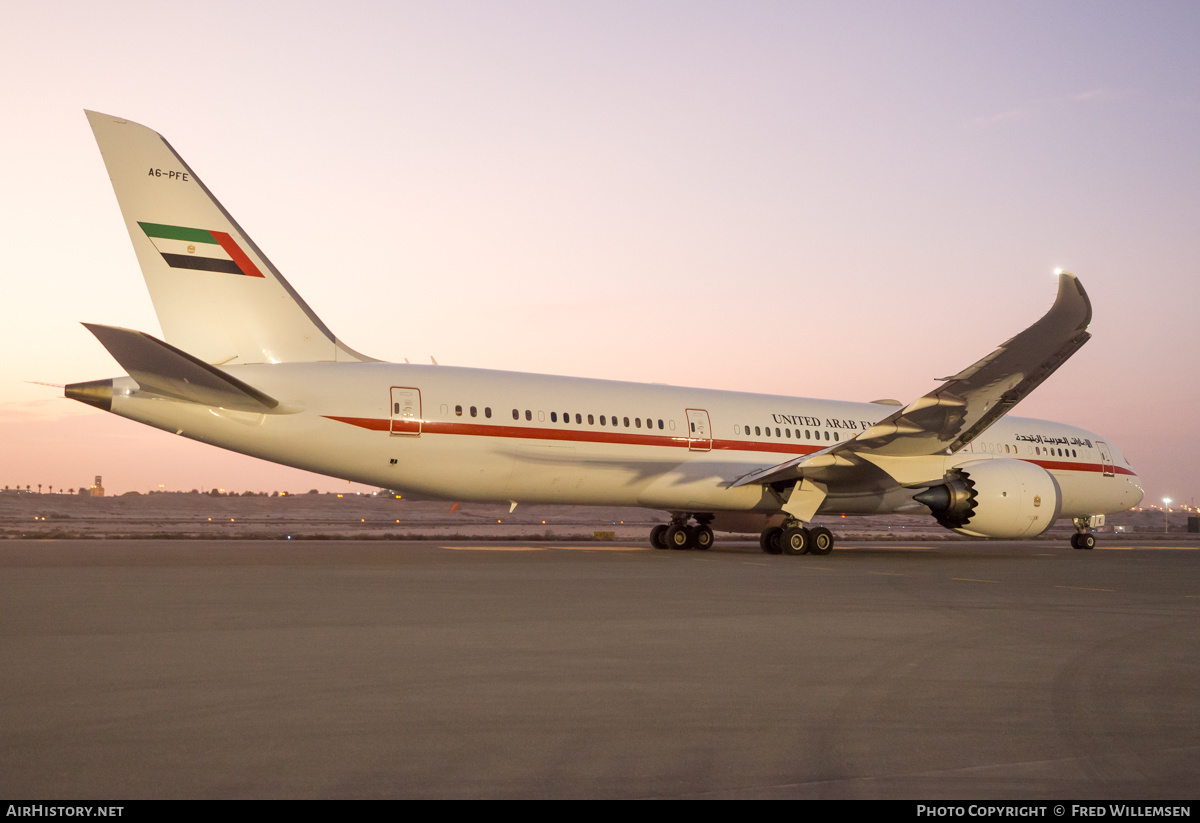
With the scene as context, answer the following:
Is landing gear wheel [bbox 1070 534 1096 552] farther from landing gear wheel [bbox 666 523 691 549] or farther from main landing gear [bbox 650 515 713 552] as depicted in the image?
landing gear wheel [bbox 666 523 691 549]

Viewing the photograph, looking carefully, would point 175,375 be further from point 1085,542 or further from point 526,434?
point 1085,542

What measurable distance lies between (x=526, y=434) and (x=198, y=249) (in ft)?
21.0

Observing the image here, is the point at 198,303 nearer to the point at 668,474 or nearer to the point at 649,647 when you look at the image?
the point at 668,474

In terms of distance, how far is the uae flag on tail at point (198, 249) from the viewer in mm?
14938

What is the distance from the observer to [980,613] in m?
8.85

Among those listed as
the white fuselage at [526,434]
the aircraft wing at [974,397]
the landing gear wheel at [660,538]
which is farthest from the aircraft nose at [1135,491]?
the landing gear wheel at [660,538]

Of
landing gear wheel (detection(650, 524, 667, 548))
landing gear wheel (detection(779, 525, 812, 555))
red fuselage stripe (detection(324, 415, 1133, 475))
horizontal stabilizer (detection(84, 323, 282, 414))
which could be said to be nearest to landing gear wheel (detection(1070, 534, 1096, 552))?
red fuselage stripe (detection(324, 415, 1133, 475))

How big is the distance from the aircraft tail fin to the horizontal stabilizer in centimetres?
115

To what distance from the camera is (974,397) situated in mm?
17031

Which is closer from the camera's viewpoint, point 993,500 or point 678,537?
point 993,500

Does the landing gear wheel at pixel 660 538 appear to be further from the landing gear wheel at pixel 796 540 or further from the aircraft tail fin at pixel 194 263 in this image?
the aircraft tail fin at pixel 194 263

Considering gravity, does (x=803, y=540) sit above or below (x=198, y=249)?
below

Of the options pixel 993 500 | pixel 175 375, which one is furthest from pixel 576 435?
pixel 993 500

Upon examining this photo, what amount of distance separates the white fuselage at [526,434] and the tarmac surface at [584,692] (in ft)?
17.7
